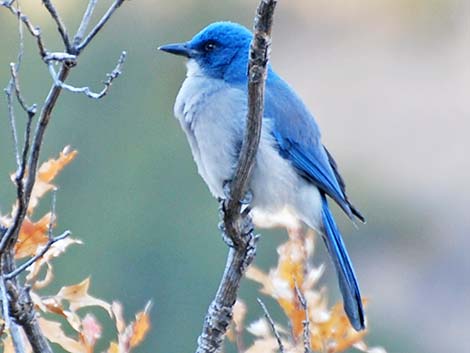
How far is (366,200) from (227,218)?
7215mm

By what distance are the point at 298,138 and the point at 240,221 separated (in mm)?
760

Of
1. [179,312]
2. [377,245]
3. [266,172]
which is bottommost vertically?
[377,245]

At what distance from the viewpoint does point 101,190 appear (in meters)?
→ 6.79

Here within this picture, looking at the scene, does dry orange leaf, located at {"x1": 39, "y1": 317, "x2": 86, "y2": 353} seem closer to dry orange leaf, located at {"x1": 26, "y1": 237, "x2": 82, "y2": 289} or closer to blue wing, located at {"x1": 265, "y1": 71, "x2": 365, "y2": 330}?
dry orange leaf, located at {"x1": 26, "y1": 237, "x2": 82, "y2": 289}

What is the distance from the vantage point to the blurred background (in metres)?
6.41

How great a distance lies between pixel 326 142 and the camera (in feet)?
49.4

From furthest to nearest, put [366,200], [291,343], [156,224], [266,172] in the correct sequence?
[366,200]
[156,224]
[266,172]
[291,343]

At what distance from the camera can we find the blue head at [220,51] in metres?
3.45

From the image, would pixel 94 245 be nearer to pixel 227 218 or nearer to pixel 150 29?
pixel 150 29

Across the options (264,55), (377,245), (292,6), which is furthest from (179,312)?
(292,6)

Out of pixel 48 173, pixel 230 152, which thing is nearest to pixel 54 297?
pixel 48 173

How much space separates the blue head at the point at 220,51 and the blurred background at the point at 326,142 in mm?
857

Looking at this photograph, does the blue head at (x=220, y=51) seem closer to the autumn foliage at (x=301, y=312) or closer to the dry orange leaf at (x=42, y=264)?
the autumn foliage at (x=301, y=312)

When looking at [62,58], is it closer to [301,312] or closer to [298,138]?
[301,312]
